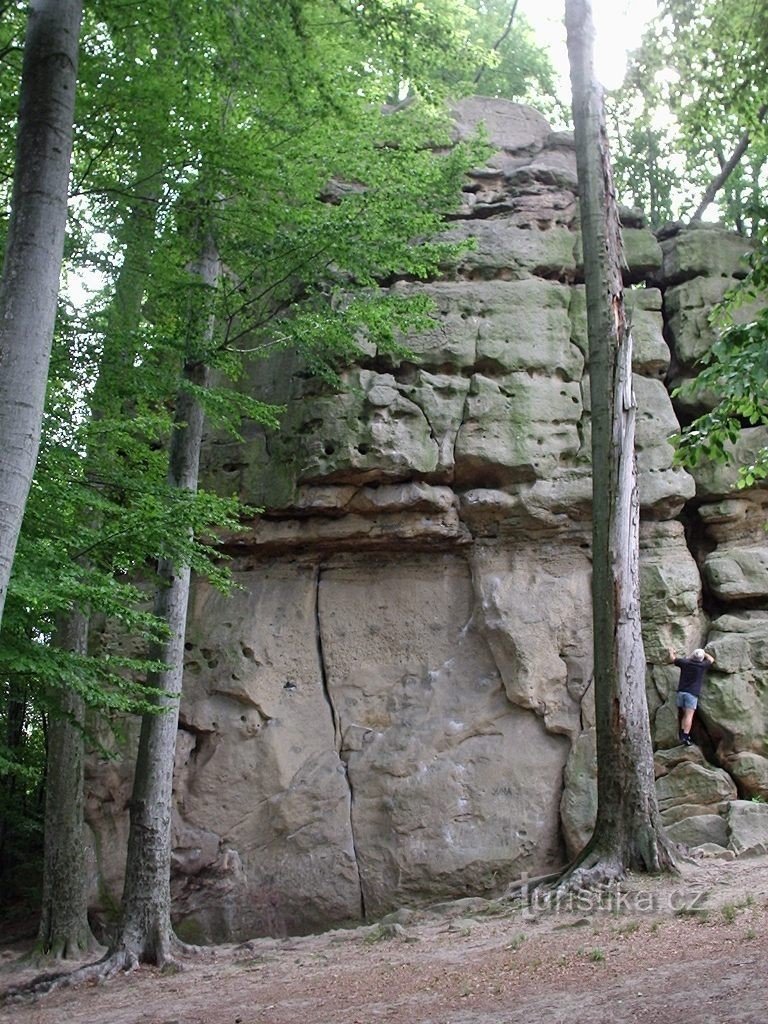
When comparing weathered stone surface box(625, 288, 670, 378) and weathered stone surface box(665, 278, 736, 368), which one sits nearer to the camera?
weathered stone surface box(625, 288, 670, 378)

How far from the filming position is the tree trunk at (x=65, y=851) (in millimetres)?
10711

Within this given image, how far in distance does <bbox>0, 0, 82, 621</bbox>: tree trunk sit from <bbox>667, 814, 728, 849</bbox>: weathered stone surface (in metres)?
8.63

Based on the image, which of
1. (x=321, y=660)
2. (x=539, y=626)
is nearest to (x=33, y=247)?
(x=321, y=660)

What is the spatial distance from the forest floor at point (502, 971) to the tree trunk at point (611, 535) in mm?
540

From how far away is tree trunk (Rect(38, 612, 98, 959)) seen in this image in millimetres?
10711

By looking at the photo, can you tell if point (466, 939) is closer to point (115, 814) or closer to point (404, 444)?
point (115, 814)

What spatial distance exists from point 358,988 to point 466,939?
1550 millimetres

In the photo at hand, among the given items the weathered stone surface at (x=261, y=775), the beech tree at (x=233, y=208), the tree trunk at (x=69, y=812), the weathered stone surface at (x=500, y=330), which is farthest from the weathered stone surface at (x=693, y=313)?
the tree trunk at (x=69, y=812)

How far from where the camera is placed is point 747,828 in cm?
1079

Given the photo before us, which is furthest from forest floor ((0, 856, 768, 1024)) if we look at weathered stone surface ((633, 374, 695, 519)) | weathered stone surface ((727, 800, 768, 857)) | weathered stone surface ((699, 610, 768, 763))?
weathered stone surface ((633, 374, 695, 519))

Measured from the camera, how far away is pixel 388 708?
1273 centimetres

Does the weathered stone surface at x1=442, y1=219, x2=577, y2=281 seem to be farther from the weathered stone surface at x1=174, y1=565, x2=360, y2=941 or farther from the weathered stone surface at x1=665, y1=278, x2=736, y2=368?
the weathered stone surface at x1=174, y1=565, x2=360, y2=941

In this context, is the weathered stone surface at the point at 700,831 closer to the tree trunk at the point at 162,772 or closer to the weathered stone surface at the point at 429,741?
the weathered stone surface at the point at 429,741

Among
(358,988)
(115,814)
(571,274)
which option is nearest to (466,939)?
(358,988)
